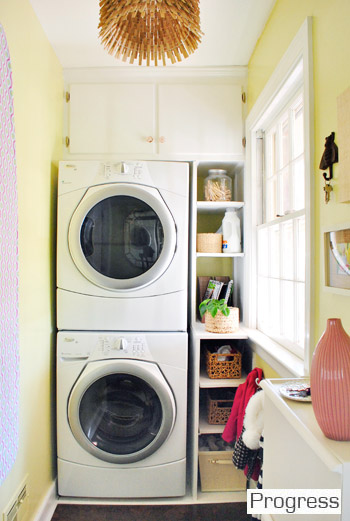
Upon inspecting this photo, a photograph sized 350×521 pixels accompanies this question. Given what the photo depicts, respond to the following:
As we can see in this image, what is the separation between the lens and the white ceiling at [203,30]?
5.55 ft

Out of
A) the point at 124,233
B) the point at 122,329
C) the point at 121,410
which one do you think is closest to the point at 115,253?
the point at 124,233

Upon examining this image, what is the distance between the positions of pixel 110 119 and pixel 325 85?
136 centimetres

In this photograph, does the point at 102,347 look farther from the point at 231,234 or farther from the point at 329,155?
the point at 329,155

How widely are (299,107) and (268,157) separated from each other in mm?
434

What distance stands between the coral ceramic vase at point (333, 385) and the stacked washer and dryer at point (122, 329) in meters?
1.24

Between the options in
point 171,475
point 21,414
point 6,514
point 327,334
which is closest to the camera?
point 327,334

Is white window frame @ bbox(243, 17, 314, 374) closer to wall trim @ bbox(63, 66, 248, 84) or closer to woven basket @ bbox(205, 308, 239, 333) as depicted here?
woven basket @ bbox(205, 308, 239, 333)

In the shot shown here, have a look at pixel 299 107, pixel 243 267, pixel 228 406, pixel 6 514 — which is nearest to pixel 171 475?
pixel 228 406

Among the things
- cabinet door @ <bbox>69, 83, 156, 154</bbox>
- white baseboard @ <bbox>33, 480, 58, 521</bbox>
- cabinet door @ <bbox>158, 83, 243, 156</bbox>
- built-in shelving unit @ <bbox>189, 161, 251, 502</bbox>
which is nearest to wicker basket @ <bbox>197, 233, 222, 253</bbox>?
built-in shelving unit @ <bbox>189, 161, 251, 502</bbox>

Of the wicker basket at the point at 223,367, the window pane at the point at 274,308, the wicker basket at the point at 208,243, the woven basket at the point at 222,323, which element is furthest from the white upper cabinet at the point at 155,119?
Result: the wicker basket at the point at 223,367

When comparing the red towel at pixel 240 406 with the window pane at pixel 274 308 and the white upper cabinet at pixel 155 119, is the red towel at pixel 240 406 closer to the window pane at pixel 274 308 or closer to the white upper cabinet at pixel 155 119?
the window pane at pixel 274 308

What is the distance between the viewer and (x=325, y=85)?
3.93 feet

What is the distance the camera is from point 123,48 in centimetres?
132

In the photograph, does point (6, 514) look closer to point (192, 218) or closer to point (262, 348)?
point (262, 348)
